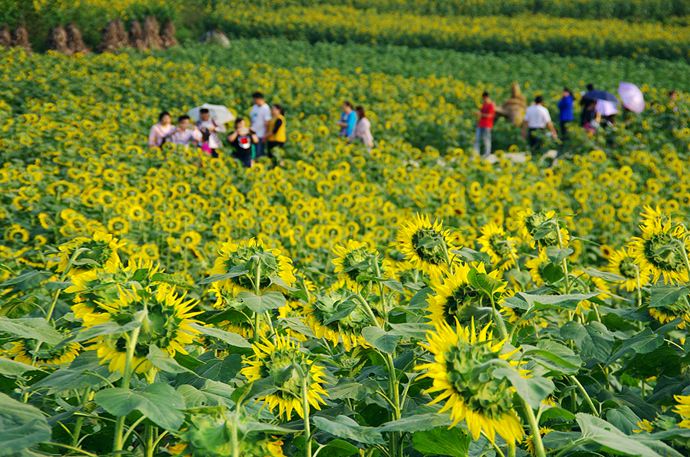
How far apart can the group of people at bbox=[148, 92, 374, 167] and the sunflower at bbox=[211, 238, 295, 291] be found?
21.8ft

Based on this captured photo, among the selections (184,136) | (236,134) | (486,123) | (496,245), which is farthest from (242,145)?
(496,245)

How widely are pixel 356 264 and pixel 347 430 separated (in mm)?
671

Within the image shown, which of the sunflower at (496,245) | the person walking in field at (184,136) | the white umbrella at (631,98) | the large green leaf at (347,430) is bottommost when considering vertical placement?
the white umbrella at (631,98)

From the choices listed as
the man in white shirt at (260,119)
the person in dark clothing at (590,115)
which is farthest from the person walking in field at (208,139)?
the person in dark clothing at (590,115)

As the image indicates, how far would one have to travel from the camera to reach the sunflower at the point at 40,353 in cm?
173

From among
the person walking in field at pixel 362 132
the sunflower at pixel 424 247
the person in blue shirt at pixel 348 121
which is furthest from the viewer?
the person in blue shirt at pixel 348 121

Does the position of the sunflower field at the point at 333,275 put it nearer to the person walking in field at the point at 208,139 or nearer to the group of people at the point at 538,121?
the person walking in field at the point at 208,139

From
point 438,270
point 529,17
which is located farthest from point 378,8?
point 438,270

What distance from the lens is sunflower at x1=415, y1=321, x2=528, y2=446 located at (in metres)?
1.09

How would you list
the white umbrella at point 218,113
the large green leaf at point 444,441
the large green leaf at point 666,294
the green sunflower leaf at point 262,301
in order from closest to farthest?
the large green leaf at point 444,441 → the green sunflower leaf at point 262,301 → the large green leaf at point 666,294 → the white umbrella at point 218,113

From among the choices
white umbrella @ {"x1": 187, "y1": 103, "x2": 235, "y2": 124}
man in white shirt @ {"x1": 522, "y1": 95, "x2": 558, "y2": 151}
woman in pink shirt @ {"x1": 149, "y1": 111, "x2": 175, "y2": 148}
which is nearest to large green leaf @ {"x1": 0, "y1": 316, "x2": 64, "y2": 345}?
woman in pink shirt @ {"x1": 149, "y1": 111, "x2": 175, "y2": 148}

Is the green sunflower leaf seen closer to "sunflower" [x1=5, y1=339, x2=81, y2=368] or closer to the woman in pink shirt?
"sunflower" [x1=5, y1=339, x2=81, y2=368]

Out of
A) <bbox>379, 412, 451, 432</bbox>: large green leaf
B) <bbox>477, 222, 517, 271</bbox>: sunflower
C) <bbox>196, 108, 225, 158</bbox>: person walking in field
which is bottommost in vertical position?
<bbox>196, 108, 225, 158</bbox>: person walking in field

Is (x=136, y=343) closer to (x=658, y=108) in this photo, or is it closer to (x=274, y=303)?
(x=274, y=303)
